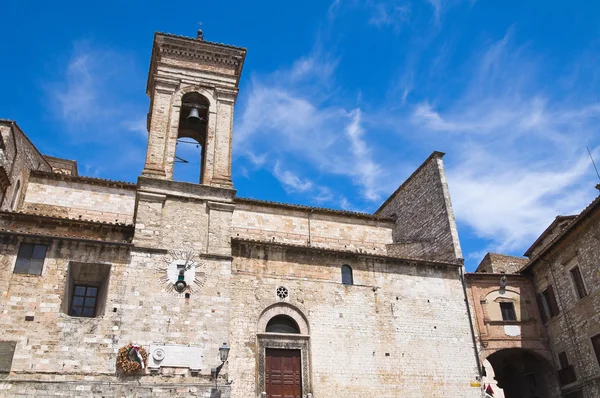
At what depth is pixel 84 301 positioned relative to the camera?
50.2 feet

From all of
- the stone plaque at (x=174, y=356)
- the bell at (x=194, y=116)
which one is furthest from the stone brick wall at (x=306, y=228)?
the stone plaque at (x=174, y=356)

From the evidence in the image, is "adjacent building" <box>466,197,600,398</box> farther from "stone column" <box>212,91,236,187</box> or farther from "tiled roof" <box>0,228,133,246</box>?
"tiled roof" <box>0,228,133,246</box>

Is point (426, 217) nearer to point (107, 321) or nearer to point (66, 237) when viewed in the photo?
point (107, 321)

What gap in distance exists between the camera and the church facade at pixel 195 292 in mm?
13945

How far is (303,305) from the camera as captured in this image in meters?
17.0

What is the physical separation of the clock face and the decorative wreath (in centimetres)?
191

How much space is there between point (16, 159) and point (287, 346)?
39.5ft

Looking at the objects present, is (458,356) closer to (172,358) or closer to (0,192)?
(172,358)

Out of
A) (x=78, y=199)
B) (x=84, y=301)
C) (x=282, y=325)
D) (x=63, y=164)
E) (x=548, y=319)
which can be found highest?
(x=63, y=164)

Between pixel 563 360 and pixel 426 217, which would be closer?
pixel 563 360

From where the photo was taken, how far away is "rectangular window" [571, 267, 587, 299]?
17.9 m

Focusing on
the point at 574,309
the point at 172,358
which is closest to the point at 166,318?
the point at 172,358

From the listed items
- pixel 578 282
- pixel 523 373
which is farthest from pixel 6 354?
pixel 523 373

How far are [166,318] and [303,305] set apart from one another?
4353mm
